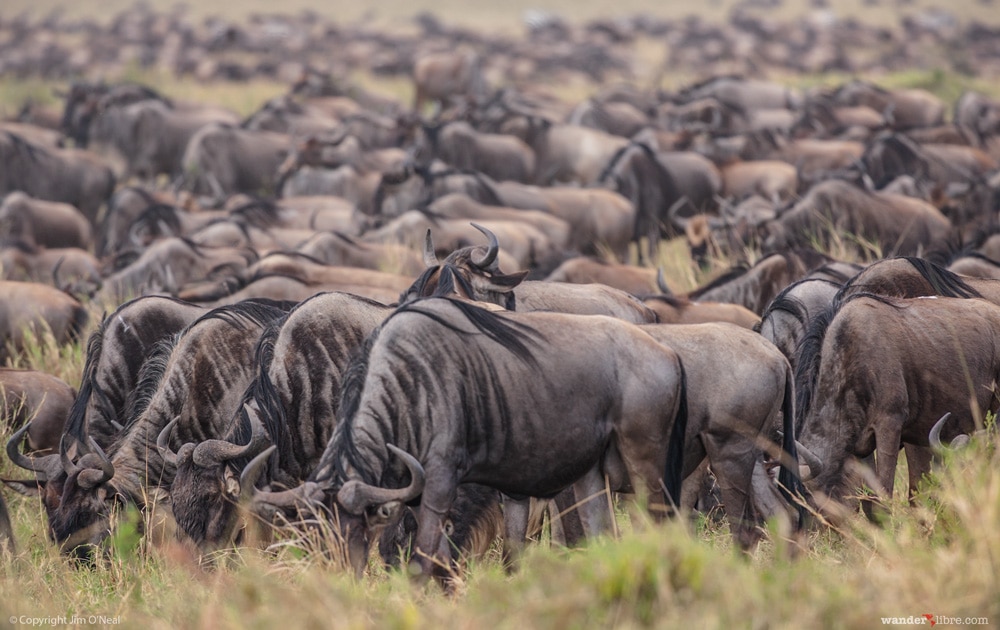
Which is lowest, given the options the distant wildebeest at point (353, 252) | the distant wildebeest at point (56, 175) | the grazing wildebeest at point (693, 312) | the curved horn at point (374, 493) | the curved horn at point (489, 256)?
the distant wildebeest at point (56, 175)

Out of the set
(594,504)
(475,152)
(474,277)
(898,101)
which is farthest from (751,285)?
(898,101)

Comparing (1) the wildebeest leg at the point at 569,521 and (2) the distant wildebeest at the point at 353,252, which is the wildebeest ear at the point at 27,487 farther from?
(2) the distant wildebeest at the point at 353,252

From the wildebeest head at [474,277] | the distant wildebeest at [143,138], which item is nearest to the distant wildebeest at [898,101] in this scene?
the distant wildebeest at [143,138]

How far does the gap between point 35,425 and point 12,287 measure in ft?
7.18

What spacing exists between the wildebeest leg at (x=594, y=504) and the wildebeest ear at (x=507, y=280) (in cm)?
144

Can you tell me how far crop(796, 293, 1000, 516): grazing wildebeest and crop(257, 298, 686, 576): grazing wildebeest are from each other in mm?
1098

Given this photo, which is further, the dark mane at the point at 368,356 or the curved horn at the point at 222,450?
the curved horn at the point at 222,450

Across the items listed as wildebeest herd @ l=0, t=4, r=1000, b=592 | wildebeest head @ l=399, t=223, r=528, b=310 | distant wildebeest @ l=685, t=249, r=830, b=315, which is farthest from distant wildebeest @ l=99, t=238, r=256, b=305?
wildebeest head @ l=399, t=223, r=528, b=310

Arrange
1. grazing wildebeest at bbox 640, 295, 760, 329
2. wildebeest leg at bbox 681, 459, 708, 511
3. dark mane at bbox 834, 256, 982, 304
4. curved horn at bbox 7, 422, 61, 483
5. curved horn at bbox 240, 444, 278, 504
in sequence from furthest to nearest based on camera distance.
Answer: grazing wildebeest at bbox 640, 295, 760, 329 → dark mane at bbox 834, 256, 982, 304 → curved horn at bbox 7, 422, 61, 483 → wildebeest leg at bbox 681, 459, 708, 511 → curved horn at bbox 240, 444, 278, 504

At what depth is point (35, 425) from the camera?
702 centimetres

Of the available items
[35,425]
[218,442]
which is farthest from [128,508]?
[35,425]

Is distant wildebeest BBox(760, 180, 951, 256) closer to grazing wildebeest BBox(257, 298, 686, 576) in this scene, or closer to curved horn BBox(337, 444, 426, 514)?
grazing wildebeest BBox(257, 298, 686, 576)

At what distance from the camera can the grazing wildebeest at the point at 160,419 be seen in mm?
5492

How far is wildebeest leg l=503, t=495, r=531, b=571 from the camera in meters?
5.17
